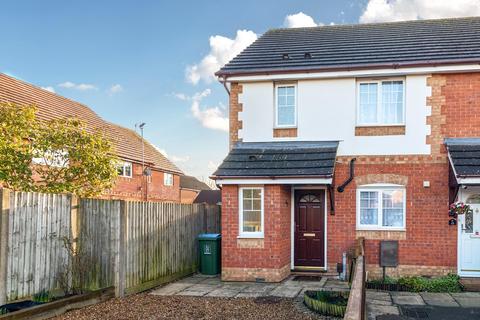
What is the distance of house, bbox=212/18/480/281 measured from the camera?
11969 millimetres

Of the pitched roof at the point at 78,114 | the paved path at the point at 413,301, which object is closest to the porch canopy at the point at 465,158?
the paved path at the point at 413,301

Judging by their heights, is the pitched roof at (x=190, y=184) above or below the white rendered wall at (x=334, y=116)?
below

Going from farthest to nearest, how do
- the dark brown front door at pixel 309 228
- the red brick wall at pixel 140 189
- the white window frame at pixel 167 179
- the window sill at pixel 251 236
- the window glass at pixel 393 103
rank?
the white window frame at pixel 167 179 < the red brick wall at pixel 140 189 < the dark brown front door at pixel 309 228 < the window glass at pixel 393 103 < the window sill at pixel 251 236

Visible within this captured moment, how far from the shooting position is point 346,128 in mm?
12828

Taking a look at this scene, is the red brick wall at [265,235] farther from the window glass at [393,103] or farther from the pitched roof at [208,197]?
the pitched roof at [208,197]

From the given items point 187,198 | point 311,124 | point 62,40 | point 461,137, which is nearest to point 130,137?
point 187,198

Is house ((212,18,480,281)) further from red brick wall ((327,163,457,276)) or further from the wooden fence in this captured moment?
the wooden fence

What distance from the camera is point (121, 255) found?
9867 mm

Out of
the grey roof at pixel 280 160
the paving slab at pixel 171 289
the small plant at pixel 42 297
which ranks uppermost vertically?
the grey roof at pixel 280 160

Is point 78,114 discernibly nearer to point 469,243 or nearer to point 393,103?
point 393,103

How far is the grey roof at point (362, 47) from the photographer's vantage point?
12.7 m

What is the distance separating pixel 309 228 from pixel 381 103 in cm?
398

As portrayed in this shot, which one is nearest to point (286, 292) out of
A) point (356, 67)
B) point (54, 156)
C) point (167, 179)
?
point (356, 67)

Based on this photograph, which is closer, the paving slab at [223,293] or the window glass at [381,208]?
the paving slab at [223,293]
